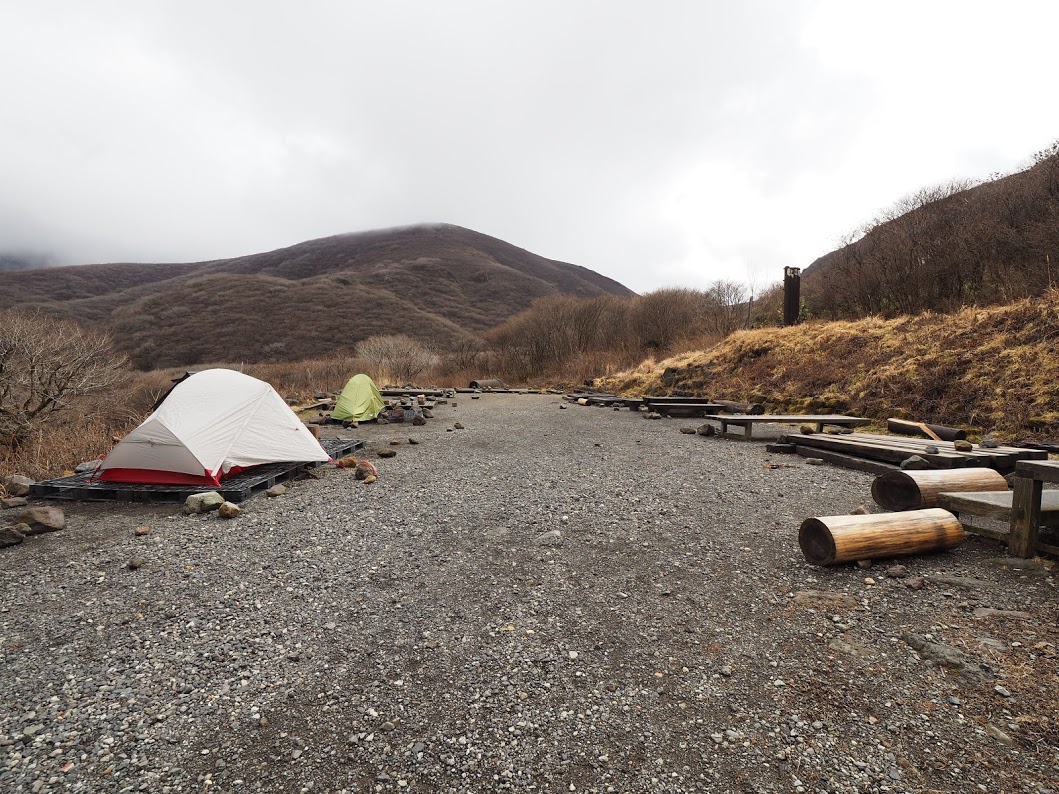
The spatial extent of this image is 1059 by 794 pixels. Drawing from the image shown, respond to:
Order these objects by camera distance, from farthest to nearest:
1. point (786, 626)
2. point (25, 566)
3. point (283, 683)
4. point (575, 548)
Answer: point (575, 548) < point (25, 566) < point (786, 626) < point (283, 683)

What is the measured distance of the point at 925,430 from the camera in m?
8.12

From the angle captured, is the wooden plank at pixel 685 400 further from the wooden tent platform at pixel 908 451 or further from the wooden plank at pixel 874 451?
the wooden plank at pixel 874 451

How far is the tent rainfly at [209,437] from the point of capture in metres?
6.02

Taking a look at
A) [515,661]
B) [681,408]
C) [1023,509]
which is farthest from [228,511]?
[681,408]

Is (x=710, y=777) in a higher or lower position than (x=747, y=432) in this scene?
lower

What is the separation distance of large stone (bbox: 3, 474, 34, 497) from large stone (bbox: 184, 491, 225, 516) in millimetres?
2351

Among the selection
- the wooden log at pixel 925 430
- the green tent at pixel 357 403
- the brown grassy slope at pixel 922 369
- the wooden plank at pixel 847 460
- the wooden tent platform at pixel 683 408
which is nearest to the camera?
the wooden plank at pixel 847 460

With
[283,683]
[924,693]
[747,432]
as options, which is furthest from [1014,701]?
[747,432]

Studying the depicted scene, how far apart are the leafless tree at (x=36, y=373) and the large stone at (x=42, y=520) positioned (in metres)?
5.20

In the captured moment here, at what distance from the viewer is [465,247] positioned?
336 ft

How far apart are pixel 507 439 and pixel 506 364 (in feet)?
67.5

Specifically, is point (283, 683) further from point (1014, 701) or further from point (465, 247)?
point (465, 247)

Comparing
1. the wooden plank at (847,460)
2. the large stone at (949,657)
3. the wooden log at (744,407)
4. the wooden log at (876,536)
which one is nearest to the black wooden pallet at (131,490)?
the wooden log at (876,536)

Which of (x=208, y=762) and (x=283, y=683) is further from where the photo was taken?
(x=283, y=683)
